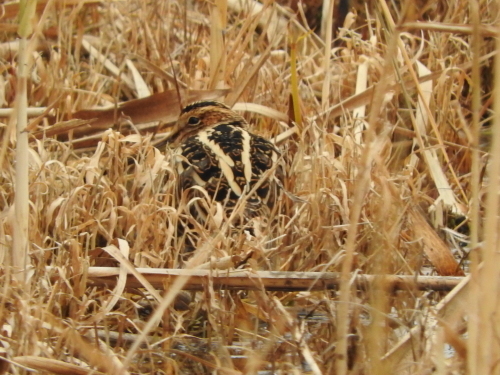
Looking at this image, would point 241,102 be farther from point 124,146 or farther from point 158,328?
point 158,328

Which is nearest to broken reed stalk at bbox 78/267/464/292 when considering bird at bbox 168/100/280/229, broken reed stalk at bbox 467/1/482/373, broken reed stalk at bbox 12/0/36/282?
broken reed stalk at bbox 12/0/36/282

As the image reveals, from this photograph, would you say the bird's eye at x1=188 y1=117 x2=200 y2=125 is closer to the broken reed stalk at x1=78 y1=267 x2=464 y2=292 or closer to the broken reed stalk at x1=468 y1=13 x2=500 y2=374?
the broken reed stalk at x1=78 y1=267 x2=464 y2=292

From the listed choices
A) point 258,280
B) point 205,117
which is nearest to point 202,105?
point 205,117

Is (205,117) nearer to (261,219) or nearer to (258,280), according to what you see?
(261,219)

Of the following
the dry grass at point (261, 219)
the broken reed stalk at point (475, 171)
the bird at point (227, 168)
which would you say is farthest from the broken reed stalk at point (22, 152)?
the broken reed stalk at point (475, 171)

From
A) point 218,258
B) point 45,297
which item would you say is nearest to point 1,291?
point 45,297
